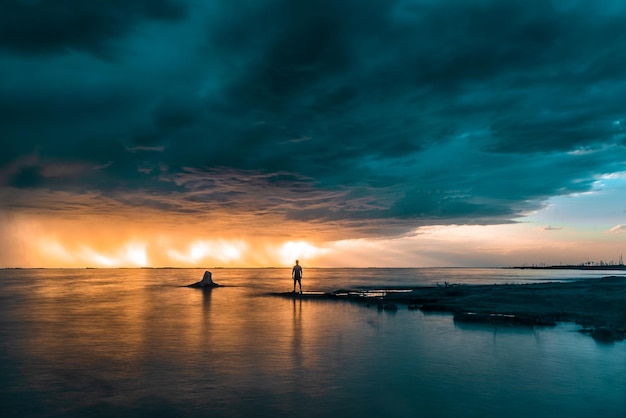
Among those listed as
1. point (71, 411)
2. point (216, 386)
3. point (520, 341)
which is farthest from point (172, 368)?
point (520, 341)

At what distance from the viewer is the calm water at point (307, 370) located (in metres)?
10.1

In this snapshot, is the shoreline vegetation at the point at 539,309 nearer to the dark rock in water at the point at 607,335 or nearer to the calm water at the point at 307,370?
the dark rock in water at the point at 607,335

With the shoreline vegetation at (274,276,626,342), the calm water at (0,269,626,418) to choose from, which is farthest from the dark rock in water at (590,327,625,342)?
the calm water at (0,269,626,418)

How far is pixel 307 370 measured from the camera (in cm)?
1353

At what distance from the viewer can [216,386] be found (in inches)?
460

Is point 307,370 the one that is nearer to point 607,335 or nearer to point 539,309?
point 607,335

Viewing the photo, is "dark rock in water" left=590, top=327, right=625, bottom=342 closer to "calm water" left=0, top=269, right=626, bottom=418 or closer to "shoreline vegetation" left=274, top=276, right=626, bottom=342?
"shoreline vegetation" left=274, top=276, right=626, bottom=342

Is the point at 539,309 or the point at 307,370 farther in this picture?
the point at 539,309

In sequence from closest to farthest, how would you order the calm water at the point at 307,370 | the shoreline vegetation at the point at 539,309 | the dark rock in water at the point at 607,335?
1. the calm water at the point at 307,370
2. the dark rock in water at the point at 607,335
3. the shoreline vegetation at the point at 539,309

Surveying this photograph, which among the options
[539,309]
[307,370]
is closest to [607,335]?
[539,309]

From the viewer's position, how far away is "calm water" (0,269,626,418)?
10141 mm

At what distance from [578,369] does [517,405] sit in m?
4.87

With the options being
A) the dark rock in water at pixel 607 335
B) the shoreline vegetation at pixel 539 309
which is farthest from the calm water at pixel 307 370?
the shoreline vegetation at pixel 539 309

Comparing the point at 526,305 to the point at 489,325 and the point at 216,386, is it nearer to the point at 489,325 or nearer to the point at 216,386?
the point at 489,325
